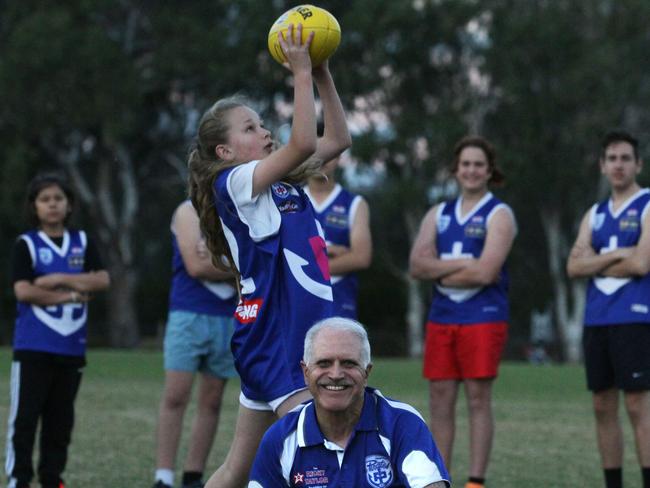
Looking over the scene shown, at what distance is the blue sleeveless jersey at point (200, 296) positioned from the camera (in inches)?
316

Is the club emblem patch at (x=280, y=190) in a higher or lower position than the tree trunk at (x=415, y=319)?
lower

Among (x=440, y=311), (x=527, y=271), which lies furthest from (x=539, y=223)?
(x=440, y=311)

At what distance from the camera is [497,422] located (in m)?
13.2

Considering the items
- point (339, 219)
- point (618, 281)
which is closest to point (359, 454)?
point (618, 281)

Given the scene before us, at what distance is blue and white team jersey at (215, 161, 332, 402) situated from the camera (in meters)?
5.06

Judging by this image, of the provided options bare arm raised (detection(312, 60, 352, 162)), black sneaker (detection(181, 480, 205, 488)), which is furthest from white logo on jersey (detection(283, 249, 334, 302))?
black sneaker (detection(181, 480, 205, 488))

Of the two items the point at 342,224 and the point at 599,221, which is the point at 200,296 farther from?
the point at 599,221

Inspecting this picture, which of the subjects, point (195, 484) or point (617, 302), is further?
point (195, 484)

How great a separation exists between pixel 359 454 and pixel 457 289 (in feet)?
12.4

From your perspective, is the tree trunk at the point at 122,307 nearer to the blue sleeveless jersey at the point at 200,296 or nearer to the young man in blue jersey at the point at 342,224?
the young man in blue jersey at the point at 342,224

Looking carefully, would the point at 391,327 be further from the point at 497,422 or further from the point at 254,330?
the point at 254,330

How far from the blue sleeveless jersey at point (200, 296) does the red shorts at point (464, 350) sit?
129 centimetres

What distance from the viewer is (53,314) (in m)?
7.65

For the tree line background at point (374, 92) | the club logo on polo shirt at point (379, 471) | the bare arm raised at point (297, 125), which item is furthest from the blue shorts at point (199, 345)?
the tree line background at point (374, 92)
